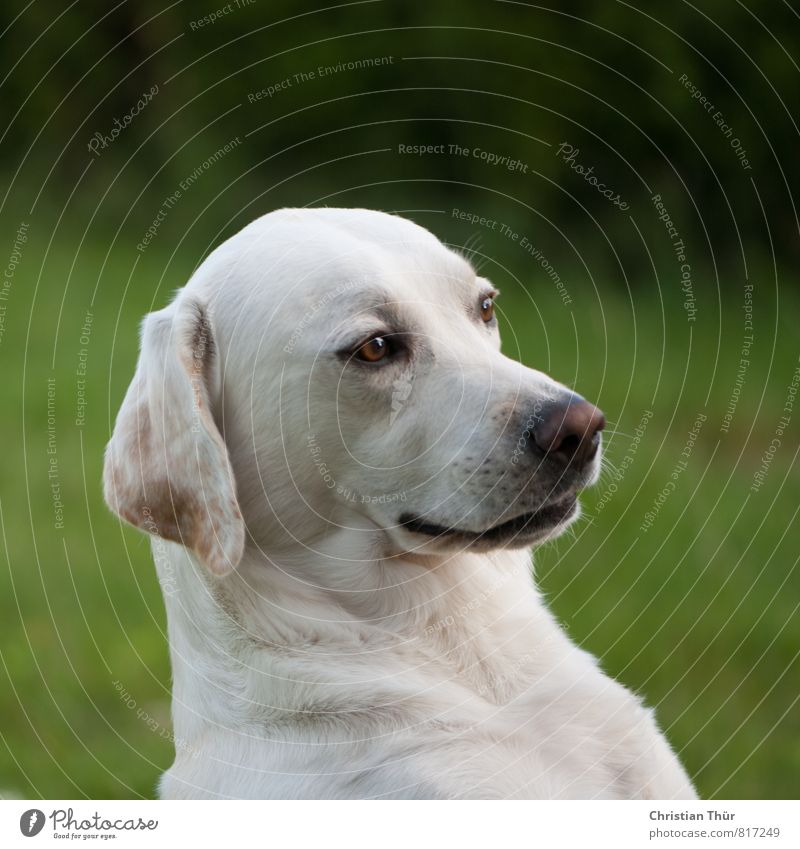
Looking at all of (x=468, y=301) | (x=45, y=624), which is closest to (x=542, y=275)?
(x=45, y=624)

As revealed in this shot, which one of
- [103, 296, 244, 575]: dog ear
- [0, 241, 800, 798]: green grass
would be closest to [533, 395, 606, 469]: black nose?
[103, 296, 244, 575]: dog ear

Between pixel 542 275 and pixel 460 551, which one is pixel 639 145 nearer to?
pixel 542 275

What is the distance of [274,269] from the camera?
3852 mm

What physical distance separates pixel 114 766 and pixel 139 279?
547cm

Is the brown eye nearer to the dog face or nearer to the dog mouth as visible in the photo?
the dog face

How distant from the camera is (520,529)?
3.70 meters

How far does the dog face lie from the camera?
3641 millimetres

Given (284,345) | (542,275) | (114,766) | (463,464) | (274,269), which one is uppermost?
(542,275)

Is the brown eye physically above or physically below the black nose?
above

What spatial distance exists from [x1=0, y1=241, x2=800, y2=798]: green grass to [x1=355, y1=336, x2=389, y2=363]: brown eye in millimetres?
2074

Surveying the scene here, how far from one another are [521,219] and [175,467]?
5.62 metres
